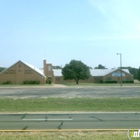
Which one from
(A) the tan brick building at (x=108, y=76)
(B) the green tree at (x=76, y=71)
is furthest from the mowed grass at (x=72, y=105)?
(A) the tan brick building at (x=108, y=76)

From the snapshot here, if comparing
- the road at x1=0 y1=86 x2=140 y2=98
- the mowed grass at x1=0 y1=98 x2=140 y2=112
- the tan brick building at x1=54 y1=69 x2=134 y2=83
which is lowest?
the mowed grass at x1=0 y1=98 x2=140 y2=112

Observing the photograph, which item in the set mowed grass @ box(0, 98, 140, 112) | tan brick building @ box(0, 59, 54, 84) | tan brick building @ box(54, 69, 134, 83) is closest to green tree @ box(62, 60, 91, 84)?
tan brick building @ box(0, 59, 54, 84)

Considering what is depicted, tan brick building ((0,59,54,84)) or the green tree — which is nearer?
tan brick building ((0,59,54,84))

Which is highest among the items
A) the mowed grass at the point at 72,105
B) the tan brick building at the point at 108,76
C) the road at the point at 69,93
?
the tan brick building at the point at 108,76

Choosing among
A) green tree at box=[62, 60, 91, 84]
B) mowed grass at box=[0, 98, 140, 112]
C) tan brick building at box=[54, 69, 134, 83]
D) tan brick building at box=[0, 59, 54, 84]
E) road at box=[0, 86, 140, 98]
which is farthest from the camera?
tan brick building at box=[54, 69, 134, 83]

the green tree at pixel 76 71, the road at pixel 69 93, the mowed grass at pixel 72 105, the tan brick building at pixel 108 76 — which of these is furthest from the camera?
the tan brick building at pixel 108 76

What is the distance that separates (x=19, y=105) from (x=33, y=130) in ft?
29.1

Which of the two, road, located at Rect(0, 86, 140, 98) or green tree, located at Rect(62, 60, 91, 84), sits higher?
green tree, located at Rect(62, 60, 91, 84)

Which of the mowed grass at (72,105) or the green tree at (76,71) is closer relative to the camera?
the mowed grass at (72,105)

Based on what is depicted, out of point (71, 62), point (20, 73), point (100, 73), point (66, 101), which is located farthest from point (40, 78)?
point (66, 101)

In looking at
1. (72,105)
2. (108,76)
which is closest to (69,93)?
(72,105)

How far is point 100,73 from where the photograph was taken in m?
90.4

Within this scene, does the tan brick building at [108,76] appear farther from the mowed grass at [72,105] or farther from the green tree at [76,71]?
the mowed grass at [72,105]

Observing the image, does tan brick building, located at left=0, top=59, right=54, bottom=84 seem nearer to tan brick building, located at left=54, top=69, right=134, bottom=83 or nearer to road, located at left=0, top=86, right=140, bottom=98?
tan brick building, located at left=54, top=69, right=134, bottom=83
